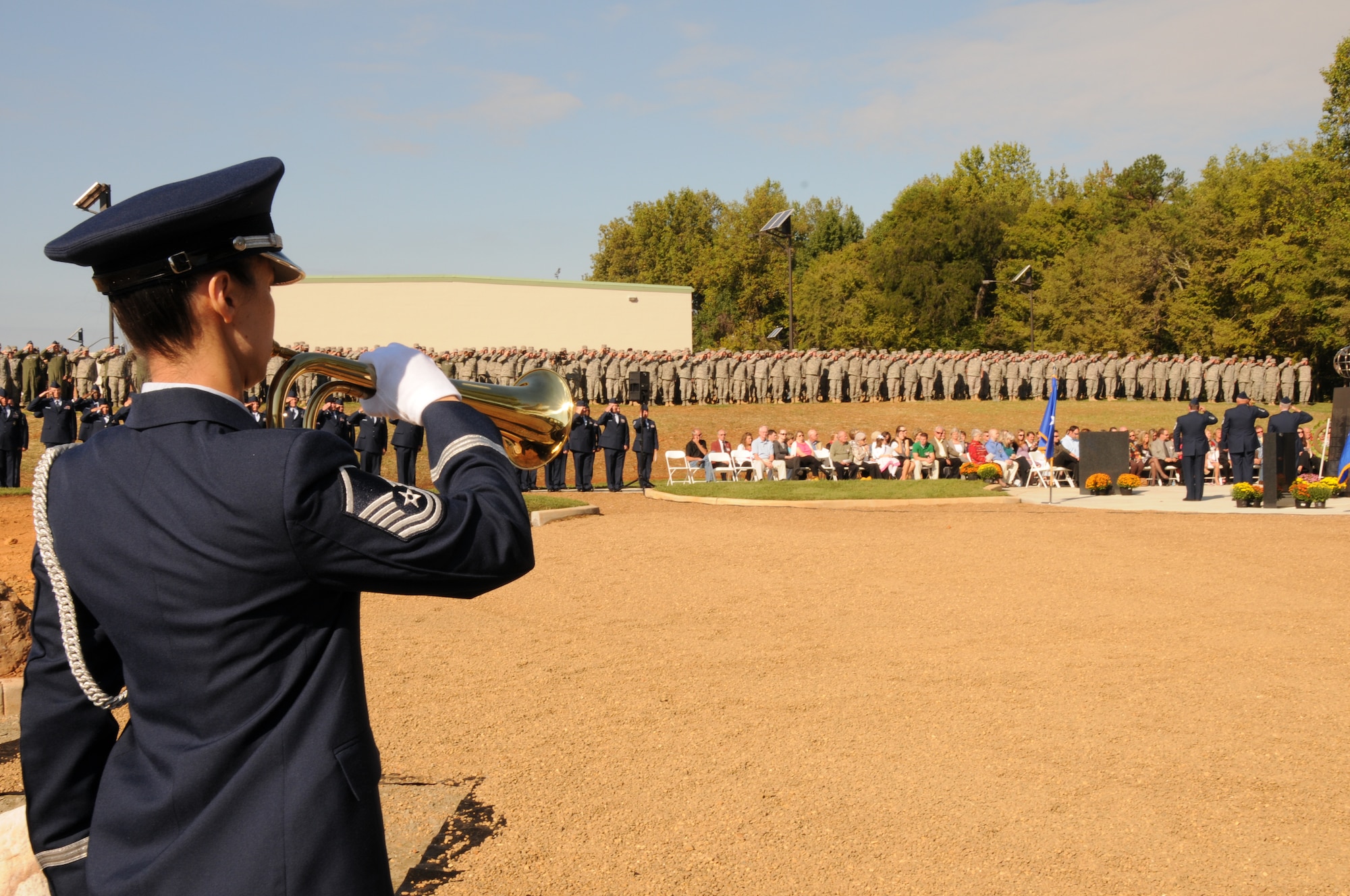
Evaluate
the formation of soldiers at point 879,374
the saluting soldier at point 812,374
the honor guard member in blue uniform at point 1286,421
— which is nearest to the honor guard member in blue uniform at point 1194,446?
the honor guard member in blue uniform at point 1286,421

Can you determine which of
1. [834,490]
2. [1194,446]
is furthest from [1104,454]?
[834,490]

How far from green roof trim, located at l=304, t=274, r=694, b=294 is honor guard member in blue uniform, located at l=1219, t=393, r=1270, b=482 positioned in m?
34.0

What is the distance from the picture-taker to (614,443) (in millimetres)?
22531

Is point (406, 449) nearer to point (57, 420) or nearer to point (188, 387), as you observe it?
point (57, 420)

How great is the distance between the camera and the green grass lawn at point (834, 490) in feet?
62.0

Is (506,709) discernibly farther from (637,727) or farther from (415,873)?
(415,873)

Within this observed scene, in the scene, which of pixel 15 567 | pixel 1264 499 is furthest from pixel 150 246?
pixel 1264 499

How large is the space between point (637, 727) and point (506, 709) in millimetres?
892

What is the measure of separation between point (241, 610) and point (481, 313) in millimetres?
48955

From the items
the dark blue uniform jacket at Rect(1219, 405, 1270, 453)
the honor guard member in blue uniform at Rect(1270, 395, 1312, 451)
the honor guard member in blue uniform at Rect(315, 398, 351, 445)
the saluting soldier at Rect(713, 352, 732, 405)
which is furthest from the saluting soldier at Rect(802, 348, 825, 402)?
the honor guard member in blue uniform at Rect(315, 398, 351, 445)

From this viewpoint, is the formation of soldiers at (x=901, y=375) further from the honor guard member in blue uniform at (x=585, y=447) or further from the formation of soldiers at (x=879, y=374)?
the honor guard member in blue uniform at (x=585, y=447)

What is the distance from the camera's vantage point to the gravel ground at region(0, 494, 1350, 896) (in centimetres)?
430

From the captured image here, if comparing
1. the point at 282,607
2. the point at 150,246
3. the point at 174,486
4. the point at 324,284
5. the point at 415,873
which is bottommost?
the point at 415,873

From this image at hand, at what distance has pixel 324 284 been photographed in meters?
47.3
